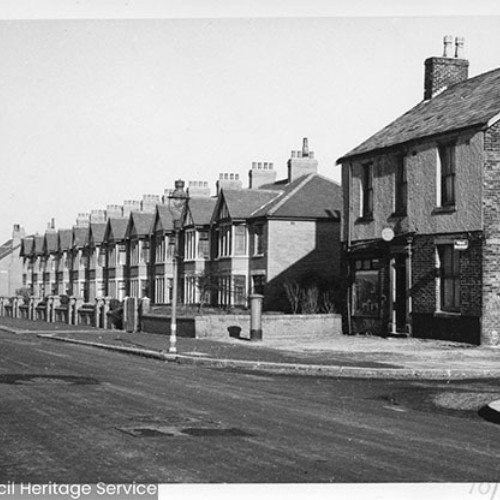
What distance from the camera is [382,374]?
19.7m

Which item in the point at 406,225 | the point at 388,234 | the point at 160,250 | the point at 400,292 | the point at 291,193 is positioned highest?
the point at 291,193

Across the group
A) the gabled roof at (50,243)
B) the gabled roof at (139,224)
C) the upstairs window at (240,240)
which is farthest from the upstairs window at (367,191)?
the gabled roof at (50,243)

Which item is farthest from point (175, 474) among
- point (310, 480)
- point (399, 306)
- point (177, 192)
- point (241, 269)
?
point (241, 269)

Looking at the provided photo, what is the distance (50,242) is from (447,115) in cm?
6920

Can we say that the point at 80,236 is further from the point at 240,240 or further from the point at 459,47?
the point at 459,47

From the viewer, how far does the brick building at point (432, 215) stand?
86.4ft

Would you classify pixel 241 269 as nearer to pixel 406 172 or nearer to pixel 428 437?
pixel 406 172

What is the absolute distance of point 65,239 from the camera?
88812 millimetres

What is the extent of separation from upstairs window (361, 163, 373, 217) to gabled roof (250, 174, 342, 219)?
15.6 metres

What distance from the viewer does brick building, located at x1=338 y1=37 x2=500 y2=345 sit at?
26.3 metres

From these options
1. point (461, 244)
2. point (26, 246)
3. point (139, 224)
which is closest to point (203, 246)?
point (139, 224)

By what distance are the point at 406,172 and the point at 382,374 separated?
11.9 metres

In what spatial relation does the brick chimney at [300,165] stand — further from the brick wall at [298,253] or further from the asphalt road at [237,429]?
the asphalt road at [237,429]

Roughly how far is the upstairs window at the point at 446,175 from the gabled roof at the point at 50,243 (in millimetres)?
67496
